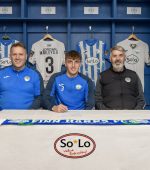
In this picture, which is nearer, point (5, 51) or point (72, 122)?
point (72, 122)

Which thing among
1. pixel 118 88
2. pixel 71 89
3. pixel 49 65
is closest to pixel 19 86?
pixel 71 89

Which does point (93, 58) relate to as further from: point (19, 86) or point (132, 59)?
point (19, 86)

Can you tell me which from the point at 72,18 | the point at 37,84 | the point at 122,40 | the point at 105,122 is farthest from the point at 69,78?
the point at 122,40

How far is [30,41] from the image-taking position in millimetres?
2920

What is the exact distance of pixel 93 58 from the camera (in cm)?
294

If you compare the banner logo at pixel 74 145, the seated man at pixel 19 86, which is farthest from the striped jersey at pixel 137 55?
the banner logo at pixel 74 145

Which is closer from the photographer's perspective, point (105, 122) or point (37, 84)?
point (105, 122)

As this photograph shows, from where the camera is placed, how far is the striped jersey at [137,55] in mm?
2930

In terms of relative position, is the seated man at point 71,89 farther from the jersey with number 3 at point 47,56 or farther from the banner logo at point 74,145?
the jersey with number 3 at point 47,56

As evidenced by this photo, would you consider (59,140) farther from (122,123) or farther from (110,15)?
(110,15)

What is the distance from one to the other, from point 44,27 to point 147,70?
3.65 ft

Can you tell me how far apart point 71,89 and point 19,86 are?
1.07 feet

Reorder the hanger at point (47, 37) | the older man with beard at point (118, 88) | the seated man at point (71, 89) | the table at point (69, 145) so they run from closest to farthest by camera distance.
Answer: the table at point (69, 145), the seated man at point (71, 89), the older man with beard at point (118, 88), the hanger at point (47, 37)

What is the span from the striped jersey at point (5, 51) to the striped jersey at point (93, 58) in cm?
68
